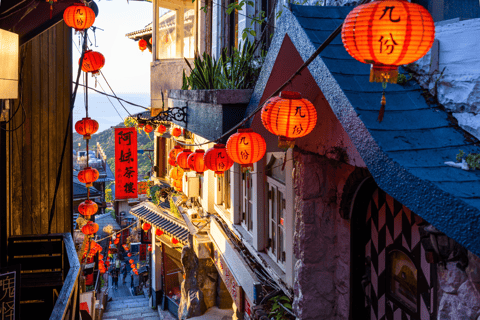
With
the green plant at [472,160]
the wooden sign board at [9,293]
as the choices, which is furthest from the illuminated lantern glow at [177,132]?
the green plant at [472,160]

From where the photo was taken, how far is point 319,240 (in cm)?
570

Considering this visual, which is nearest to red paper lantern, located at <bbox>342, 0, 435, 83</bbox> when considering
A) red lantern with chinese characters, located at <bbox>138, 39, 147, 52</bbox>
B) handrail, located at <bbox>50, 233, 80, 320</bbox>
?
handrail, located at <bbox>50, 233, 80, 320</bbox>

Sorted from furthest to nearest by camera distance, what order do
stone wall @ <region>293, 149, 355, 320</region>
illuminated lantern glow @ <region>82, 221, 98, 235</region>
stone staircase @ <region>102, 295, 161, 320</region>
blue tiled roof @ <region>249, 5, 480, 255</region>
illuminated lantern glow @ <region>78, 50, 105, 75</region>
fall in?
1. stone staircase @ <region>102, 295, 161, 320</region>
2. illuminated lantern glow @ <region>82, 221, 98, 235</region>
3. illuminated lantern glow @ <region>78, 50, 105, 75</region>
4. stone wall @ <region>293, 149, 355, 320</region>
5. blue tiled roof @ <region>249, 5, 480, 255</region>

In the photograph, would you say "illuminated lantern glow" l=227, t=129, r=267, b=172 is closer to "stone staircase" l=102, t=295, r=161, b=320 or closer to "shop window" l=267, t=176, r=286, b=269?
"shop window" l=267, t=176, r=286, b=269

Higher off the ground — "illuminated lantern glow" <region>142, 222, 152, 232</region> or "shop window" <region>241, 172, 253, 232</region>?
"shop window" <region>241, 172, 253, 232</region>

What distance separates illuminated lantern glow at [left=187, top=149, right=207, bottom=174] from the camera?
9.02 m

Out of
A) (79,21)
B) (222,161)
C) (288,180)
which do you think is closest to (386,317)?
(288,180)

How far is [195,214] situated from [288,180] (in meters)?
8.92

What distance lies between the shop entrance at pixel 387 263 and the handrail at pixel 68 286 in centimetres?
351

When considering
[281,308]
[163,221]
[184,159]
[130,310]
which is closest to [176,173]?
[163,221]

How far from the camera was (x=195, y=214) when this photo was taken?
1477 cm

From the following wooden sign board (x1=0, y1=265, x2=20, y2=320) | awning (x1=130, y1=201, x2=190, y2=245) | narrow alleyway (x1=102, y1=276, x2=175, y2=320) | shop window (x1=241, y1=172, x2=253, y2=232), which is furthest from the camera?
narrow alleyway (x1=102, y1=276, x2=175, y2=320)

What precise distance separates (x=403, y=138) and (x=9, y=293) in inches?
183

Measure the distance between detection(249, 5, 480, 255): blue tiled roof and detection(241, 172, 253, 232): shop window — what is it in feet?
16.6
